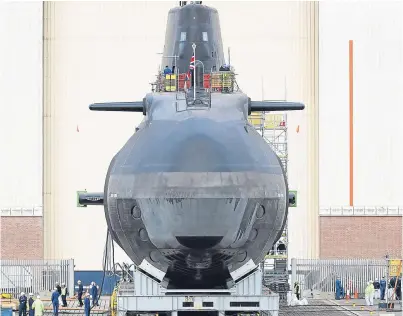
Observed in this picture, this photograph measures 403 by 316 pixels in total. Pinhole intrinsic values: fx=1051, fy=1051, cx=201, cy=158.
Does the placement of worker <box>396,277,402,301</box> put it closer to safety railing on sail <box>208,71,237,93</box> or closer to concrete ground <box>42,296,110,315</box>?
concrete ground <box>42,296,110,315</box>

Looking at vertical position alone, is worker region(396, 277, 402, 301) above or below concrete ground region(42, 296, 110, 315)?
above

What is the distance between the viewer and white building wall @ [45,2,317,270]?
5756cm

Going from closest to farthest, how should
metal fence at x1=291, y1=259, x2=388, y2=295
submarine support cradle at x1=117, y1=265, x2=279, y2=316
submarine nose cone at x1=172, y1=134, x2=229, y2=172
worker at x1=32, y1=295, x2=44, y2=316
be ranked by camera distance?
1. submarine nose cone at x1=172, y1=134, x2=229, y2=172
2. submarine support cradle at x1=117, y1=265, x2=279, y2=316
3. worker at x1=32, y1=295, x2=44, y2=316
4. metal fence at x1=291, y1=259, x2=388, y2=295

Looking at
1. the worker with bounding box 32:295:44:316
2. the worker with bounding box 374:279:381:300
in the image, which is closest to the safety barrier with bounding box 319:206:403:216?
the worker with bounding box 374:279:381:300

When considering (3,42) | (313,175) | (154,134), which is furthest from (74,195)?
(154,134)

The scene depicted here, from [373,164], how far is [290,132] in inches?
→ 192

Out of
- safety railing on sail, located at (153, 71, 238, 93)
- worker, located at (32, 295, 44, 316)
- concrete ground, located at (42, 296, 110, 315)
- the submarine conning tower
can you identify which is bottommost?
concrete ground, located at (42, 296, 110, 315)

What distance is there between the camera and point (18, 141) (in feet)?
187

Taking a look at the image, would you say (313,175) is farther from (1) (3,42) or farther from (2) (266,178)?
(2) (266,178)

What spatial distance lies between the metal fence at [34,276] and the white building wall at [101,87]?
2.83 metres

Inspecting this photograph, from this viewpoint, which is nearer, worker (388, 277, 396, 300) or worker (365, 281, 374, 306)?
worker (365, 281, 374, 306)

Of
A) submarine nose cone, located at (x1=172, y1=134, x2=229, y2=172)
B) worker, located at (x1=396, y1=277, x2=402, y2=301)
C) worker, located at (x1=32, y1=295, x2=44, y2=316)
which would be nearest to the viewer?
submarine nose cone, located at (x1=172, y1=134, x2=229, y2=172)

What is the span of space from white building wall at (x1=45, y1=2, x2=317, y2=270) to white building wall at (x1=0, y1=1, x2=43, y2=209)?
1005 millimetres


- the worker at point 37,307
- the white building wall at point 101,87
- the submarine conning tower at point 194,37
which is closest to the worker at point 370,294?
the white building wall at point 101,87
